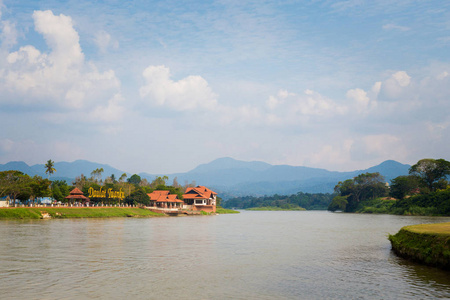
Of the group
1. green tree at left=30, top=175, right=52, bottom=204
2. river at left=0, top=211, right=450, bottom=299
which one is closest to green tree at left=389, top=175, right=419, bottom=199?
river at left=0, top=211, right=450, bottom=299

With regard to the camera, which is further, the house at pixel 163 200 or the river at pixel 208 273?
the house at pixel 163 200

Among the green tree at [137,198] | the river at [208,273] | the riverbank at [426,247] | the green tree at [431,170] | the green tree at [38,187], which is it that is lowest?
the river at [208,273]

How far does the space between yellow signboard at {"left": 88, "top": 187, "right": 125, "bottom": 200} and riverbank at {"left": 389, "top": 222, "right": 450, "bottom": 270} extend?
99134mm

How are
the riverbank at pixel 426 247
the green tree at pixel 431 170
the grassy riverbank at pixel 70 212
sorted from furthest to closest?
the green tree at pixel 431 170, the grassy riverbank at pixel 70 212, the riverbank at pixel 426 247

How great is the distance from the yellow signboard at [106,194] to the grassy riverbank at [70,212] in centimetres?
779

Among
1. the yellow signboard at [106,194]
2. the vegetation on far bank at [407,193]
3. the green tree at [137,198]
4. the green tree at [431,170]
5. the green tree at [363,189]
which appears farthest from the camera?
the green tree at [363,189]

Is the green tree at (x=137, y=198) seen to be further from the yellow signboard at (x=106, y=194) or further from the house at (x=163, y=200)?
the house at (x=163, y=200)

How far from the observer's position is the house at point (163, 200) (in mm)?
135875

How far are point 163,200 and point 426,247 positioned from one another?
11546 centimetres

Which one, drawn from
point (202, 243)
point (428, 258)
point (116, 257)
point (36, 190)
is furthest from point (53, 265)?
point (36, 190)

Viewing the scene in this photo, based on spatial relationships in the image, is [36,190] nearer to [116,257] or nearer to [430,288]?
[116,257]

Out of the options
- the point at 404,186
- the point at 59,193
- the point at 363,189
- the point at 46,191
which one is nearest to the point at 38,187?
the point at 46,191

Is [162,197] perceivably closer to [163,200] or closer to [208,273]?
[163,200]

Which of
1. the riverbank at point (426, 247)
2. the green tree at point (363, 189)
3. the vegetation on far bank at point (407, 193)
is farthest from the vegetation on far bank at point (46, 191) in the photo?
the green tree at point (363, 189)
